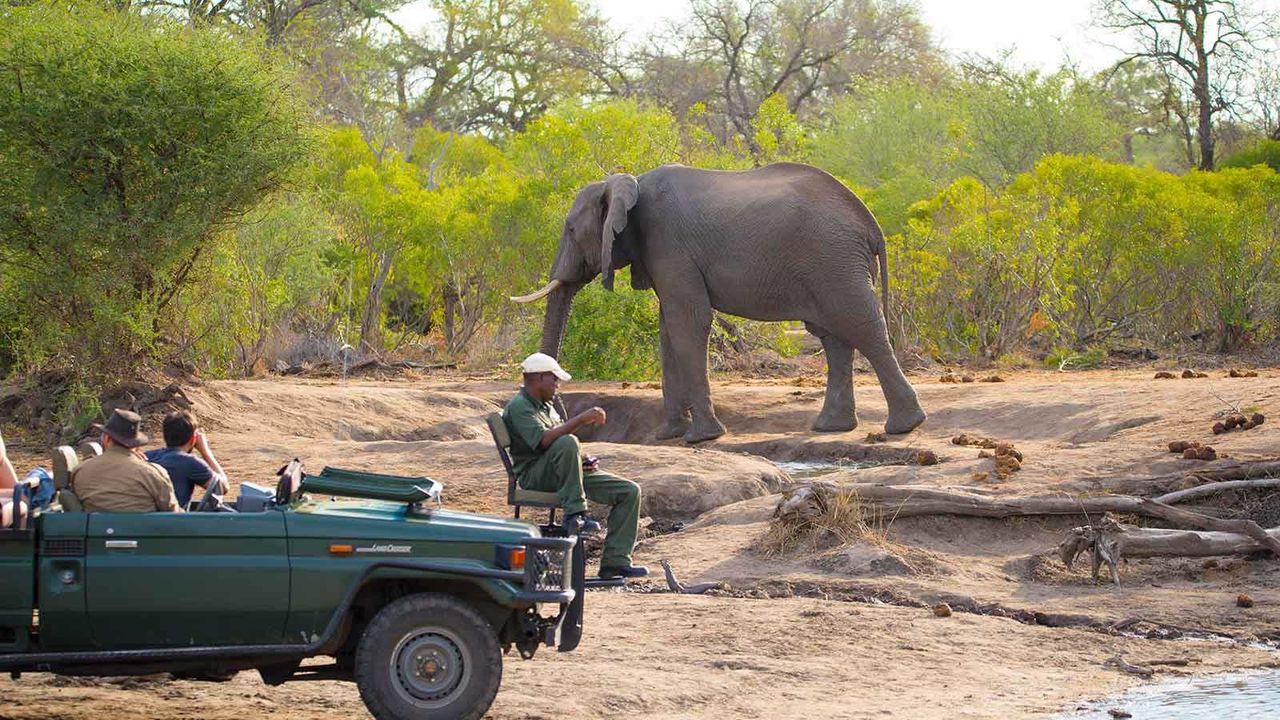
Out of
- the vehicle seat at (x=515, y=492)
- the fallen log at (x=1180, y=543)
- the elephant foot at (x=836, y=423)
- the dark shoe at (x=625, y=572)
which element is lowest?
the fallen log at (x=1180, y=543)

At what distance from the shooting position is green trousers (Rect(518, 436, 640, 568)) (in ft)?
28.5

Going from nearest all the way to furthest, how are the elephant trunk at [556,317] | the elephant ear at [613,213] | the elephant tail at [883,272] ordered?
the elephant ear at [613,213], the elephant tail at [883,272], the elephant trunk at [556,317]

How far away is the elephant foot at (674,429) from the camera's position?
58.4 feet

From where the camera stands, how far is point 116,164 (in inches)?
602

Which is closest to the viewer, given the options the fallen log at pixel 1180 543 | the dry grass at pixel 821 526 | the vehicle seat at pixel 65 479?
the vehicle seat at pixel 65 479

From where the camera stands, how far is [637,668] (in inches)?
328

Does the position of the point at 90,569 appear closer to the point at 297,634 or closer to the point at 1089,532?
the point at 297,634

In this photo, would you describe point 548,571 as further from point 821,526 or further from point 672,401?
point 672,401

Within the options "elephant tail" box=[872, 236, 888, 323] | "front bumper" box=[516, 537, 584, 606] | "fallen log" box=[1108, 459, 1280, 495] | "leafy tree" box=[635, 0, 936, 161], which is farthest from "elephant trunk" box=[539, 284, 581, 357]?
"leafy tree" box=[635, 0, 936, 161]

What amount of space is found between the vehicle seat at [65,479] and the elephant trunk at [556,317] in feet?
36.0

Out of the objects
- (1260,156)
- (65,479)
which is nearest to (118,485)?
(65,479)

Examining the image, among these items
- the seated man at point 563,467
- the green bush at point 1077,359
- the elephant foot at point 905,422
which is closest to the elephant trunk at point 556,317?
the elephant foot at point 905,422

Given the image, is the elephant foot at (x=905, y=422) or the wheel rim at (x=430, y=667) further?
the elephant foot at (x=905, y=422)

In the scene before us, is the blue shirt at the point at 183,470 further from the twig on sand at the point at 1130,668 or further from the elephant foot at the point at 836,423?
the elephant foot at the point at 836,423
